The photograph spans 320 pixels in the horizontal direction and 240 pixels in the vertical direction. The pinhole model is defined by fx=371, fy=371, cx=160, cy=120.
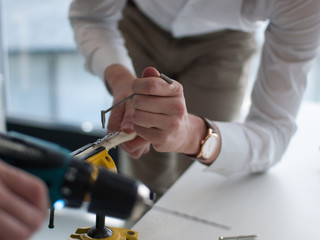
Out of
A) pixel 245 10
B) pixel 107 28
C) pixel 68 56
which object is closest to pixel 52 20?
pixel 68 56

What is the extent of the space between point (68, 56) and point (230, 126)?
2.08 meters

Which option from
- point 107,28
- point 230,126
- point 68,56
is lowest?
point 68,56

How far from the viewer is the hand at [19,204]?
0.29 m

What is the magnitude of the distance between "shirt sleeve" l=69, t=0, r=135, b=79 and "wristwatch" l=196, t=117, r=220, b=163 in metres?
0.28

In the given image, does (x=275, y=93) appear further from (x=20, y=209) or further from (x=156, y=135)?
(x=20, y=209)

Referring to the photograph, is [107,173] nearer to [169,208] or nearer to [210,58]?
→ [169,208]

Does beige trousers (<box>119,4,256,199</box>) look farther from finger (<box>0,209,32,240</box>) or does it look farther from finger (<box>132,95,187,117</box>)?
finger (<box>0,209,32,240</box>)

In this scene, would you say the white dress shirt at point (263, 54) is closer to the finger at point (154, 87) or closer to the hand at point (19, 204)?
the finger at point (154, 87)

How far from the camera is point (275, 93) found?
0.79 m

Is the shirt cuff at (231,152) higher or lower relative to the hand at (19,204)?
lower

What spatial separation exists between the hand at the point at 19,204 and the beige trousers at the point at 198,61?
70cm

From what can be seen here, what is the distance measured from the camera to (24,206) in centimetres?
29

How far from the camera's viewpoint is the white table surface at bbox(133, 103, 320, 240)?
616mm

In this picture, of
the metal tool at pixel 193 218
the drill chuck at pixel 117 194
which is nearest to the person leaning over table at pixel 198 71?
the metal tool at pixel 193 218
